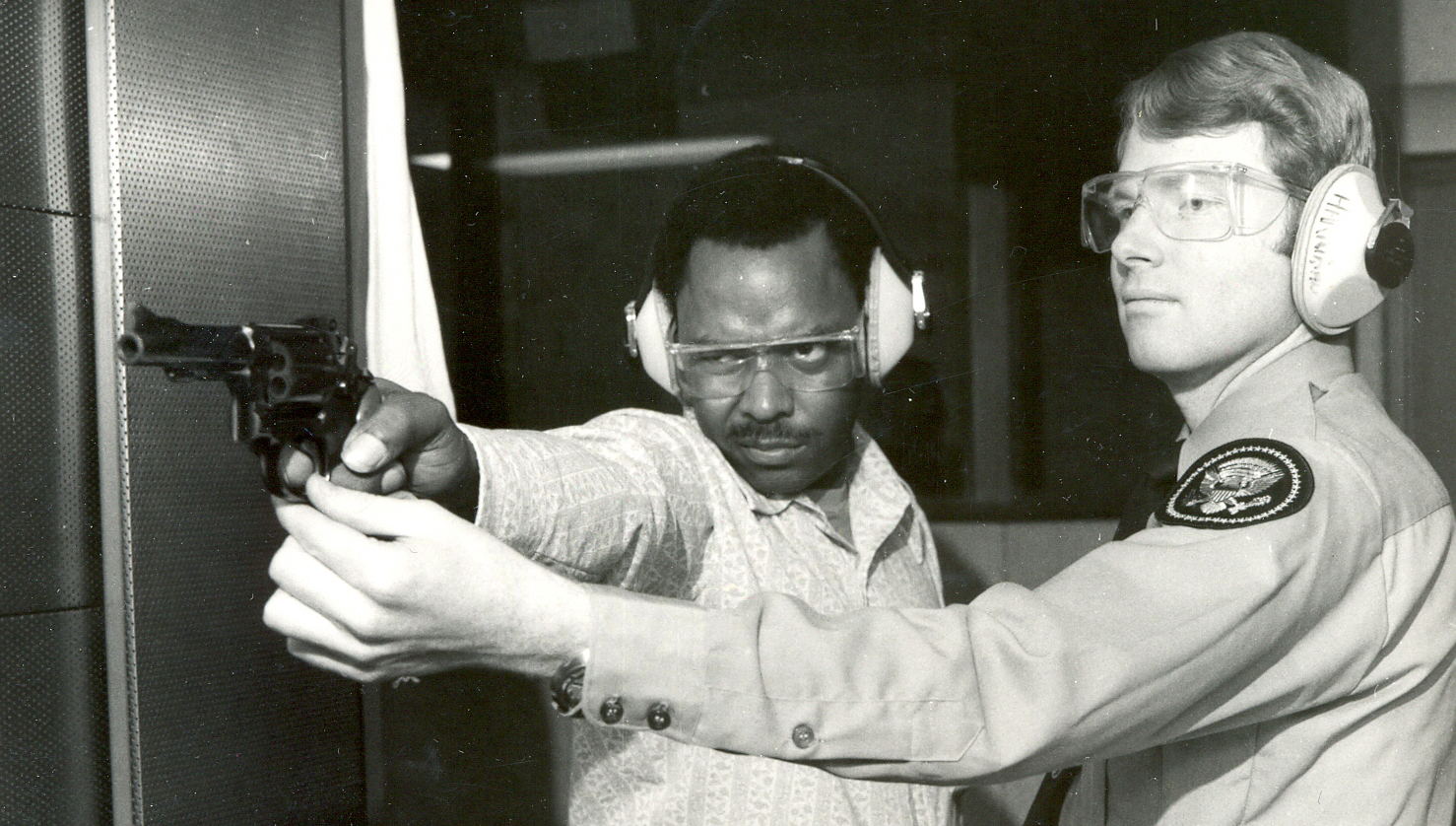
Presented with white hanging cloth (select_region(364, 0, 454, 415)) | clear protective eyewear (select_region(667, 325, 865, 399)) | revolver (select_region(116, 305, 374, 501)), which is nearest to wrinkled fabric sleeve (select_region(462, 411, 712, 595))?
clear protective eyewear (select_region(667, 325, 865, 399))

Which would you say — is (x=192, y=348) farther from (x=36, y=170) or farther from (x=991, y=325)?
(x=991, y=325)

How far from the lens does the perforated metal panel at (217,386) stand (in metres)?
1.71

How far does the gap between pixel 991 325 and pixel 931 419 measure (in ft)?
0.87

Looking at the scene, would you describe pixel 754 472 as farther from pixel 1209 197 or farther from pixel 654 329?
pixel 1209 197

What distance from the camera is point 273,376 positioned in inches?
43.0

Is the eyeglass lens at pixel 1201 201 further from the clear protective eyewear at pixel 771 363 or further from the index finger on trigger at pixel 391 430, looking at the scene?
the index finger on trigger at pixel 391 430

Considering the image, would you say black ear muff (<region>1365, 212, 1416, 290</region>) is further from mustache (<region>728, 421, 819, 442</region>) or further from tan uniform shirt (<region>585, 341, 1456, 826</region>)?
mustache (<region>728, 421, 819, 442</region>)

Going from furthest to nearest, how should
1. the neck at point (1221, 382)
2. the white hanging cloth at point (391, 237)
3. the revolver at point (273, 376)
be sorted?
1. the white hanging cloth at point (391, 237)
2. the neck at point (1221, 382)
3. the revolver at point (273, 376)

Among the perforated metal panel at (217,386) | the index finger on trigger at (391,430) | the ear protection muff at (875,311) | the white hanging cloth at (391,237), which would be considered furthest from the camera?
the white hanging cloth at (391,237)

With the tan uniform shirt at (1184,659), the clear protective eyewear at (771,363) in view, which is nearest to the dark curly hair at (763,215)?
the clear protective eyewear at (771,363)

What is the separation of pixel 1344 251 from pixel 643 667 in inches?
39.9

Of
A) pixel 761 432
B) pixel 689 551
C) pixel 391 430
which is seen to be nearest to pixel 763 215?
pixel 761 432

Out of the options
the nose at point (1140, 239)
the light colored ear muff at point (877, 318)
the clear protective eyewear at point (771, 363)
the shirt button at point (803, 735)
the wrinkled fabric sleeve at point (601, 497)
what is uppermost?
the nose at point (1140, 239)

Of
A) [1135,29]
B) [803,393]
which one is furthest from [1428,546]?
[1135,29]
